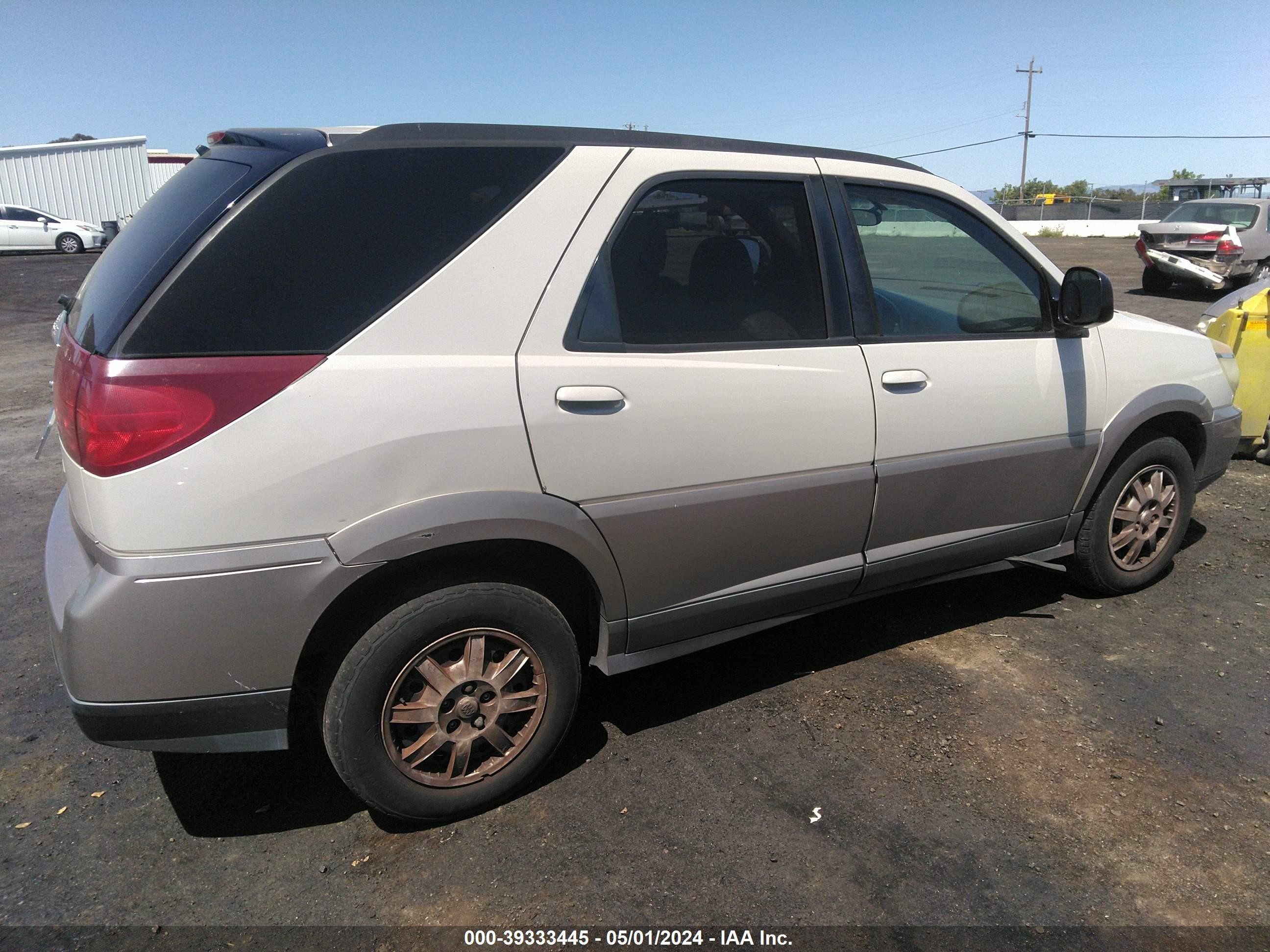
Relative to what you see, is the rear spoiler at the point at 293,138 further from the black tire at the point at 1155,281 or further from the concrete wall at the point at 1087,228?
the concrete wall at the point at 1087,228

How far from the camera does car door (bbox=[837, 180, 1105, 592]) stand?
10.7 ft

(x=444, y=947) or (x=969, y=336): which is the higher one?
(x=969, y=336)

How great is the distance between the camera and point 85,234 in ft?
91.2

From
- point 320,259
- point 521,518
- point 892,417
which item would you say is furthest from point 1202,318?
point 320,259

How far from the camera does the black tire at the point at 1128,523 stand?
403 centimetres

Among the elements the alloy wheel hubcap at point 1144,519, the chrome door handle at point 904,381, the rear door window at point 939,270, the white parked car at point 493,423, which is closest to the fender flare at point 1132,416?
the alloy wheel hubcap at point 1144,519

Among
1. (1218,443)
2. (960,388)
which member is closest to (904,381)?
(960,388)

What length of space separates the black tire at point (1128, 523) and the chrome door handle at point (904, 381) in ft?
4.37

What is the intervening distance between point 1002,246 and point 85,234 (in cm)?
3101

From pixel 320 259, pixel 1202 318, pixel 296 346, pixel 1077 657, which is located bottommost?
pixel 1077 657

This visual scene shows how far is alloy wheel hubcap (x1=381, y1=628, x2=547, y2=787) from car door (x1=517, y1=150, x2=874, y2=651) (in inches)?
15.7

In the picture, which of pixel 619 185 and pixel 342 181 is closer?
pixel 342 181

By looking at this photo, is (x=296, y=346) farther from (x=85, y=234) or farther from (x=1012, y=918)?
(x=85, y=234)

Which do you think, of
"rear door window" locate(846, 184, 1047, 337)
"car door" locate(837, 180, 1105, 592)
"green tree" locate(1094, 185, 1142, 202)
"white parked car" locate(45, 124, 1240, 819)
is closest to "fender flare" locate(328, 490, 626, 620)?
"white parked car" locate(45, 124, 1240, 819)
